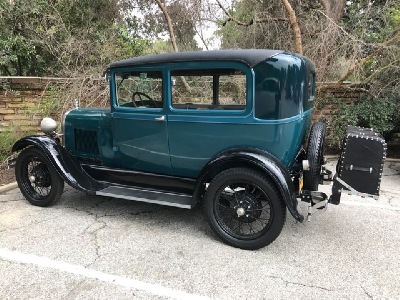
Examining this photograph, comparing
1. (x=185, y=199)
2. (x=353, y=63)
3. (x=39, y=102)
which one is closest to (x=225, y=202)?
(x=185, y=199)

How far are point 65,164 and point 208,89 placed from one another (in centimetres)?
184

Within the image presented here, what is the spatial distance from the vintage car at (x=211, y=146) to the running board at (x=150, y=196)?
0.01 meters

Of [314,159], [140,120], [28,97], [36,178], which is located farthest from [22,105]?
[314,159]

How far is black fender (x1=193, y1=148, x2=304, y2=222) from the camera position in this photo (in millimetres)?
2686

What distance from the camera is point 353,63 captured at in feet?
18.4

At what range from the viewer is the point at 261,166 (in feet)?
8.87

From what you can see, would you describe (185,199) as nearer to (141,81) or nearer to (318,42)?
(141,81)

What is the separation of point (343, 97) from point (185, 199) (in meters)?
4.67

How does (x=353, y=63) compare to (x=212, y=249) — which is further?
(x=353, y=63)

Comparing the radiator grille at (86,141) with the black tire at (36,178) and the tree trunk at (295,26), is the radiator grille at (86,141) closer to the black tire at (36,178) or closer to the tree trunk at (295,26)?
the black tire at (36,178)

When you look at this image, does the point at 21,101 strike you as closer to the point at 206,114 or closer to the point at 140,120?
the point at 140,120

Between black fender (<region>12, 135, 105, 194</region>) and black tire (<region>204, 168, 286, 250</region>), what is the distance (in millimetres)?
1386

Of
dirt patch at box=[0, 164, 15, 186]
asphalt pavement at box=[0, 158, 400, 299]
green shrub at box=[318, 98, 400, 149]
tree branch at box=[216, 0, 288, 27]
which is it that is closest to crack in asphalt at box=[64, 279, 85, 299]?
asphalt pavement at box=[0, 158, 400, 299]

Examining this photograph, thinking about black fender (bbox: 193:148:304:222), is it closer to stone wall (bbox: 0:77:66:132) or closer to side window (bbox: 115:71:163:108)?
side window (bbox: 115:71:163:108)
